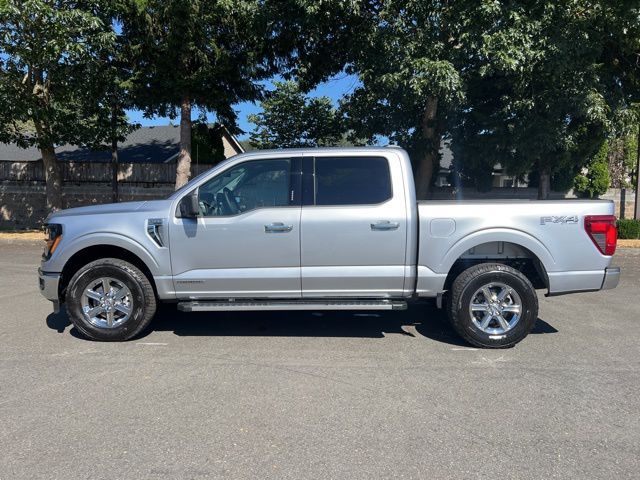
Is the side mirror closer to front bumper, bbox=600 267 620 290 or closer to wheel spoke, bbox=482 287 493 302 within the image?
wheel spoke, bbox=482 287 493 302

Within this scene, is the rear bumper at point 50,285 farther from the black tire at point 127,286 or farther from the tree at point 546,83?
the tree at point 546,83

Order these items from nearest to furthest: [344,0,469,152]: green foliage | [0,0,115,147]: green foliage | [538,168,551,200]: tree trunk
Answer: [344,0,469,152]: green foliage
[0,0,115,147]: green foliage
[538,168,551,200]: tree trunk

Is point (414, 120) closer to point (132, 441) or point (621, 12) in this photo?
point (621, 12)

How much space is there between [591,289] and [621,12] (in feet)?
27.6

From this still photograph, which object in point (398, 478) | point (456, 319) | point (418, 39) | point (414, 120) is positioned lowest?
point (398, 478)

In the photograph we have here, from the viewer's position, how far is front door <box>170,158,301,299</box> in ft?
17.3

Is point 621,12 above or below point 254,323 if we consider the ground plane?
above

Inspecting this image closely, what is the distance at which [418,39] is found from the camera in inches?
452

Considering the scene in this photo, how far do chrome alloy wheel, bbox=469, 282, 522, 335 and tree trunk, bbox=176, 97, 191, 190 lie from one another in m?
12.1

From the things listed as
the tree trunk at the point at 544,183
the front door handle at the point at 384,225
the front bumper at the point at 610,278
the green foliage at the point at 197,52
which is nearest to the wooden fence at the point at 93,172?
the green foliage at the point at 197,52

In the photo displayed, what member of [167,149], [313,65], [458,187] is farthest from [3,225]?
[458,187]

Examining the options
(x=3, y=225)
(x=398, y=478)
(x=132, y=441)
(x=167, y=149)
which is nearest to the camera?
(x=398, y=478)

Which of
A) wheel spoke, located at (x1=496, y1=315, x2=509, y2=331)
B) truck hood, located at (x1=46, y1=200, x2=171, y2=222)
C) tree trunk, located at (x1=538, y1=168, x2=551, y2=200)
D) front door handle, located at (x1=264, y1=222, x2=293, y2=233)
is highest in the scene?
tree trunk, located at (x1=538, y1=168, x2=551, y2=200)

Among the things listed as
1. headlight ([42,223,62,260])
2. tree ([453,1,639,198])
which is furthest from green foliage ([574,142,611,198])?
headlight ([42,223,62,260])
